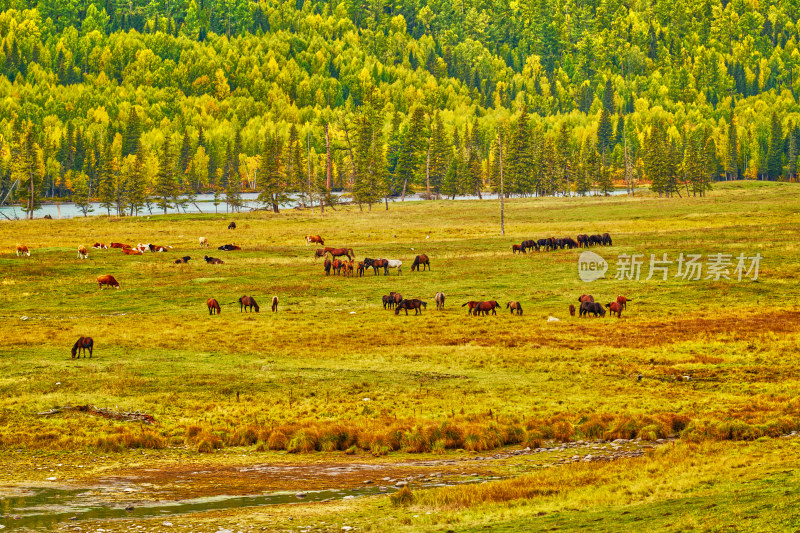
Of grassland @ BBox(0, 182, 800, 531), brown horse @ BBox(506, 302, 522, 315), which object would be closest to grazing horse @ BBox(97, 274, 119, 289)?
grassland @ BBox(0, 182, 800, 531)

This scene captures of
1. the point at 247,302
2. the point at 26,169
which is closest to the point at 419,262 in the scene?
the point at 247,302

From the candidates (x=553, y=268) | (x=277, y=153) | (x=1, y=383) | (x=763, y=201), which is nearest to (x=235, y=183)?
(x=277, y=153)

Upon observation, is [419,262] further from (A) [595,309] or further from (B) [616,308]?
(B) [616,308]

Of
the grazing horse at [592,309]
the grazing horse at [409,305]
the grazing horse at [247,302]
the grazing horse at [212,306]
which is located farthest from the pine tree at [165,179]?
the grazing horse at [592,309]

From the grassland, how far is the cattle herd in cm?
86

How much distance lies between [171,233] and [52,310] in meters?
55.9

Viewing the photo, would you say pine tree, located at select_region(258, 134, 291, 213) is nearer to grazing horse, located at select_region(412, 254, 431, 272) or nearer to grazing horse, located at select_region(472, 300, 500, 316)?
grazing horse, located at select_region(412, 254, 431, 272)

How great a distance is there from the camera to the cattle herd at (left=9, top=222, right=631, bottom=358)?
47.5 m

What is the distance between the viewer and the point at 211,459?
945 inches

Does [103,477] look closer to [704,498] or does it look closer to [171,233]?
[704,498]

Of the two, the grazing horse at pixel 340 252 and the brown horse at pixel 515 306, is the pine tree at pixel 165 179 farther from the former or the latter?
the brown horse at pixel 515 306

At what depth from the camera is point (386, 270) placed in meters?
65.6

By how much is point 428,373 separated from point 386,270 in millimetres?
31507

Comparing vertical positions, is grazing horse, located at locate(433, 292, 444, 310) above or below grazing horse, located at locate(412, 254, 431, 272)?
below
